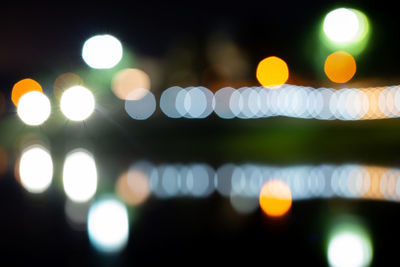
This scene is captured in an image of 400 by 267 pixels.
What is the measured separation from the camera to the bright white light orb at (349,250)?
9.29ft

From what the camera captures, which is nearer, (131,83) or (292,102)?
(131,83)

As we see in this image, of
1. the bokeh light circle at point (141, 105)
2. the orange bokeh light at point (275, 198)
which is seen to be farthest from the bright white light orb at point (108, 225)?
the bokeh light circle at point (141, 105)

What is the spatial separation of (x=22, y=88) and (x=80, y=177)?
13.5 m

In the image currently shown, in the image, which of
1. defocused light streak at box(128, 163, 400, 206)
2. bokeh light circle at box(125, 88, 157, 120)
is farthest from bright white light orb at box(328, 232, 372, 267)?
bokeh light circle at box(125, 88, 157, 120)

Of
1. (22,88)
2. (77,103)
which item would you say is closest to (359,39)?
(77,103)

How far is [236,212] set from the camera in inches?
176

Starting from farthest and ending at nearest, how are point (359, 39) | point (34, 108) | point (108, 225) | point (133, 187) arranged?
1. point (34, 108)
2. point (359, 39)
3. point (133, 187)
4. point (108, 225)

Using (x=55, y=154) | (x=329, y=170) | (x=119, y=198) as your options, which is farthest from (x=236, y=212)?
(x=55, y=154)

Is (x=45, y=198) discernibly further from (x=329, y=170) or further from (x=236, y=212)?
(x=329, y=170)

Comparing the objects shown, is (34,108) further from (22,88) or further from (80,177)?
(80,177)

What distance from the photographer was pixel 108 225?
3.87 meters

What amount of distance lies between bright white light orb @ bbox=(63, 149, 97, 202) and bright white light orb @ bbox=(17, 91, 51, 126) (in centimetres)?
617

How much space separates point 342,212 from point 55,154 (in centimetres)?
751

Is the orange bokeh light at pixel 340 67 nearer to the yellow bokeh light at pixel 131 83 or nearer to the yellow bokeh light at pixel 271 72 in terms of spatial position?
the yellow bokeh light at pixel 131 83
